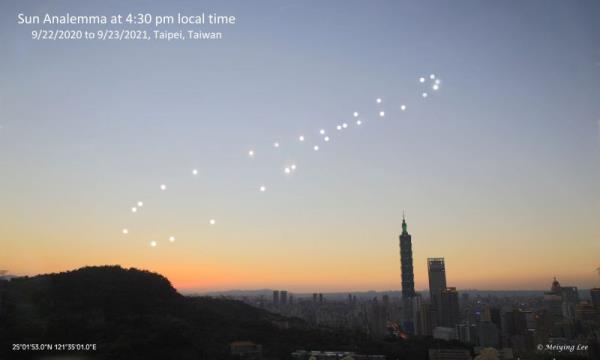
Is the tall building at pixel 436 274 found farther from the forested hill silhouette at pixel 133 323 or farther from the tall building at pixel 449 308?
the forested hill silhouette at pixel 133 323

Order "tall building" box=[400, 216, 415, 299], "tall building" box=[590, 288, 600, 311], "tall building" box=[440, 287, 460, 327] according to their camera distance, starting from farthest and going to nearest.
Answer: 1. "tall building" box=[400, 216, 415, 299]
2. "tall building" box=[440, 287, 460, 327]
3. "tall building" box=[590, 288, 600, 311]

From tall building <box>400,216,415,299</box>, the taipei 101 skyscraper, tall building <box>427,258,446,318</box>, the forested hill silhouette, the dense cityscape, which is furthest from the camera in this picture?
tall building <box>427,258,446,318</box>

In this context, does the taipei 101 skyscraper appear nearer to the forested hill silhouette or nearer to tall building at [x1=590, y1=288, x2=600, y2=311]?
tall building at [x1=590, y1=288, x2=600, y2=311]

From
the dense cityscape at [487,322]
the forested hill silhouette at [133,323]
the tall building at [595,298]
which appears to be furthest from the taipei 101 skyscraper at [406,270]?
the forested hill silhouette at [133,323]

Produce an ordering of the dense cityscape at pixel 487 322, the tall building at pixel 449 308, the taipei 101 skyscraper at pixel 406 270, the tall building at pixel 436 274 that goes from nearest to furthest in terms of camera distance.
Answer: the dense cityscape at pixel 487 322 → the tall building at pixel 449 308 → the taipei 101 skyscraper at pixel 406 270 → the tall building at pixel 436 274

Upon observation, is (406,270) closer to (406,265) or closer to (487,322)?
(406,265)

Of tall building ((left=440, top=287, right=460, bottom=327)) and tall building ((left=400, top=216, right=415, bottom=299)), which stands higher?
tall building ((left=400, top=216, right=415, bottom=299))

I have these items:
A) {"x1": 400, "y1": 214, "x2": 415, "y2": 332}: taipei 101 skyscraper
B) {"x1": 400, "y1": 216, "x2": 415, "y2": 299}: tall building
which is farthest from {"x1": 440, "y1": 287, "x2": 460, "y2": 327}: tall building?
{"x1": 400, "y1": 216, "x2": 415, "y2": 299}: tall building

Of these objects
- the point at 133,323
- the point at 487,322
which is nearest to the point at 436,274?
the point at 487,322
